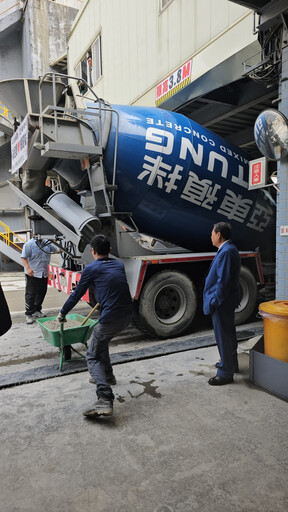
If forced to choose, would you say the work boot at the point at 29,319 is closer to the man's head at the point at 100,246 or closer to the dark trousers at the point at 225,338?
the man's head at the point at 100,246

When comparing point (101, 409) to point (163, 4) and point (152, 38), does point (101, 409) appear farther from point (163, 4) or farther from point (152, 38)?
point (163, 4)

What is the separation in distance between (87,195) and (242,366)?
3.23 metres

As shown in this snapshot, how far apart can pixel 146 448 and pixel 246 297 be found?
4.06 metres

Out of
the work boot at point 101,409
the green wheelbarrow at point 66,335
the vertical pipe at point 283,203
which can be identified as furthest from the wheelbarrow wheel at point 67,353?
the vertical pipe at point 283,203

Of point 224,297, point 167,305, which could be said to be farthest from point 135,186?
point 224,297

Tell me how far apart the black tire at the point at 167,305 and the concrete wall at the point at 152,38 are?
3.80 m

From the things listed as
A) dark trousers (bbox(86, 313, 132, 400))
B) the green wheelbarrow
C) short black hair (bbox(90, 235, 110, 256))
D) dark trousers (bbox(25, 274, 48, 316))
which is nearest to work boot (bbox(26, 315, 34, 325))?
dark trousers (bbox(25, 274, 48, 316))

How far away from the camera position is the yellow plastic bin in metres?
3.48

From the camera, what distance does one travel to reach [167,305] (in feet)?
18.3

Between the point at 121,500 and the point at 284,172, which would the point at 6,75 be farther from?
the point at 121,500

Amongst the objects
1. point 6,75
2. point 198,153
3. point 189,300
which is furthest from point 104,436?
point 6,75

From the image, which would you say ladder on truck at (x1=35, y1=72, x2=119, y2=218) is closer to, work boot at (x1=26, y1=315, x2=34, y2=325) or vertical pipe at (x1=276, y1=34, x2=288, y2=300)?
vertical pipe at (x1=276, y1=34, x2=288, y2=300)

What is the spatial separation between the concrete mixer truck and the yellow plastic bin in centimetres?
200

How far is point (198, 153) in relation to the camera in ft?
18.2
